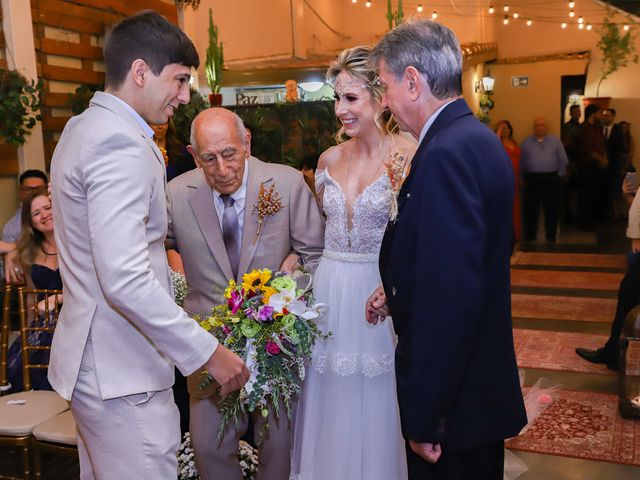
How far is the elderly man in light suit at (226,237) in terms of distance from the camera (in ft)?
8.93

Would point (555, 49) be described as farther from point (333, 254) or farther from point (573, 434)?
point (333, 254)

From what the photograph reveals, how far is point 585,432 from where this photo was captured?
4113 millimetres

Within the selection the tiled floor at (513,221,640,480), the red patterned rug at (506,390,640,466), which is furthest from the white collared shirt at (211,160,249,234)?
the red patterned rug at (506,390,640,466)

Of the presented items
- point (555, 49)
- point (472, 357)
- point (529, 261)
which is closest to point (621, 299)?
point (472, 357)

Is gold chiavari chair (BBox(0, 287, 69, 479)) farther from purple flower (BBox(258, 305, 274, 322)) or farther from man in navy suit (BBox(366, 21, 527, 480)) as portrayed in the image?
man in navy suit (BBox(366, 21, 527, 480))

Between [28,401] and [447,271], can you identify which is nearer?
[447,271]

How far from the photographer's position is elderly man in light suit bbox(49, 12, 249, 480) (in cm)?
173

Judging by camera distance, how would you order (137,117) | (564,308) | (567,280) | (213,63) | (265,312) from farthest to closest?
1. (213,63)
2. (567,280)
3. (564,308)
4. (265,312)
5. (137,117)

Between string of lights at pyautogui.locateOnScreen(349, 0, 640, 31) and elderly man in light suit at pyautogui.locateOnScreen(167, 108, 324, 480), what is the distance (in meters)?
12.2

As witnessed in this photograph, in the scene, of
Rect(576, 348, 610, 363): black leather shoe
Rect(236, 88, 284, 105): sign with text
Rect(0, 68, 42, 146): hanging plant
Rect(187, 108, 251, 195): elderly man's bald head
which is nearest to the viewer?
Rect(187, 108, 251, 195): elderly man's bald head

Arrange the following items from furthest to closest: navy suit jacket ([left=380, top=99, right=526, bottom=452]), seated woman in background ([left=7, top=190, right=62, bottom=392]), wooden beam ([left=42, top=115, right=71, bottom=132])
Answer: wooden beam ([left=42, top=115, right=71, bottom=132]), seated woman in background ([left=7, top=190, right=62, bottom=392]), navy suit jacket ([left=380, top=99, right=526, bottom=452])

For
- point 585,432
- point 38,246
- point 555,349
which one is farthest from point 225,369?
point 555,349

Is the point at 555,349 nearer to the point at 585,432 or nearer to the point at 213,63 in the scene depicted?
the point at 585,432

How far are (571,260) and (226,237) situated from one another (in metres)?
7.64
